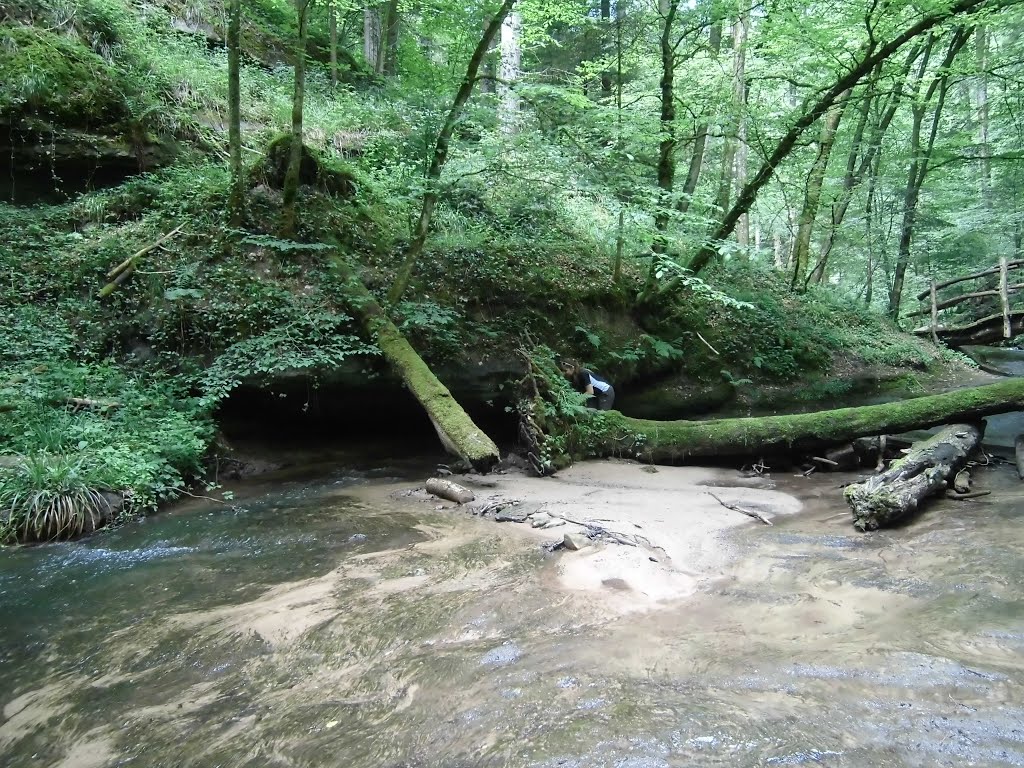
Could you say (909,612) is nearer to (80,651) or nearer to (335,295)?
(80,651)

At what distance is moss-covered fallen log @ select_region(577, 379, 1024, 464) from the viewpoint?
790 cm

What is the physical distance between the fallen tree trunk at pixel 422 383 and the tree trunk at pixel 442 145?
608 mm

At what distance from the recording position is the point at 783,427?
831cm

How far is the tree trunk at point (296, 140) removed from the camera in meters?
8.23

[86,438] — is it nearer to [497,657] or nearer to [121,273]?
[121,273]

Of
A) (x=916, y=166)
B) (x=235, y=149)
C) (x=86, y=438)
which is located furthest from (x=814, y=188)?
(x=86, y=438)

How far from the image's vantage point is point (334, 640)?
136 inches

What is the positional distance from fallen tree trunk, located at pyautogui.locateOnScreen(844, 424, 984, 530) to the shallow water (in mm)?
360

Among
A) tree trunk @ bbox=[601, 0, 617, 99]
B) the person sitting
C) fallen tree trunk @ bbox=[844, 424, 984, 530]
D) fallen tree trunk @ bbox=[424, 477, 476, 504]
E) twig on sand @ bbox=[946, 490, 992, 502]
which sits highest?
tree trunk @ bbox=[601, 0, 617, 99]

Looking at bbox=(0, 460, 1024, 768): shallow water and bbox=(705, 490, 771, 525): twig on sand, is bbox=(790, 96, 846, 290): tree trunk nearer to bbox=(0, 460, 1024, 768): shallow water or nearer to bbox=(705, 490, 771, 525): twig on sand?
bbox=(705, 490, 771, 525): twig on sand

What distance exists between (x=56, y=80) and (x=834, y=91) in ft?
40.0

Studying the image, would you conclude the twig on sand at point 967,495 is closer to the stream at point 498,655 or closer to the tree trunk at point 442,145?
the stream at point 498,655

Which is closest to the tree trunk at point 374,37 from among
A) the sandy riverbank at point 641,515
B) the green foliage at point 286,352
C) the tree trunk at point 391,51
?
the tree trunk at point 391,51

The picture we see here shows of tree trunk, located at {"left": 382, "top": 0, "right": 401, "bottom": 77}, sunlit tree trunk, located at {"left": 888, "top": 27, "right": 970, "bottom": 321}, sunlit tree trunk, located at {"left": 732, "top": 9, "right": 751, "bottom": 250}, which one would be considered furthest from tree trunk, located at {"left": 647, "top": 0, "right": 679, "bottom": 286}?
tree trunk, located at {"left": 382, "top": 0, "right": 401, "bottom": 77}
